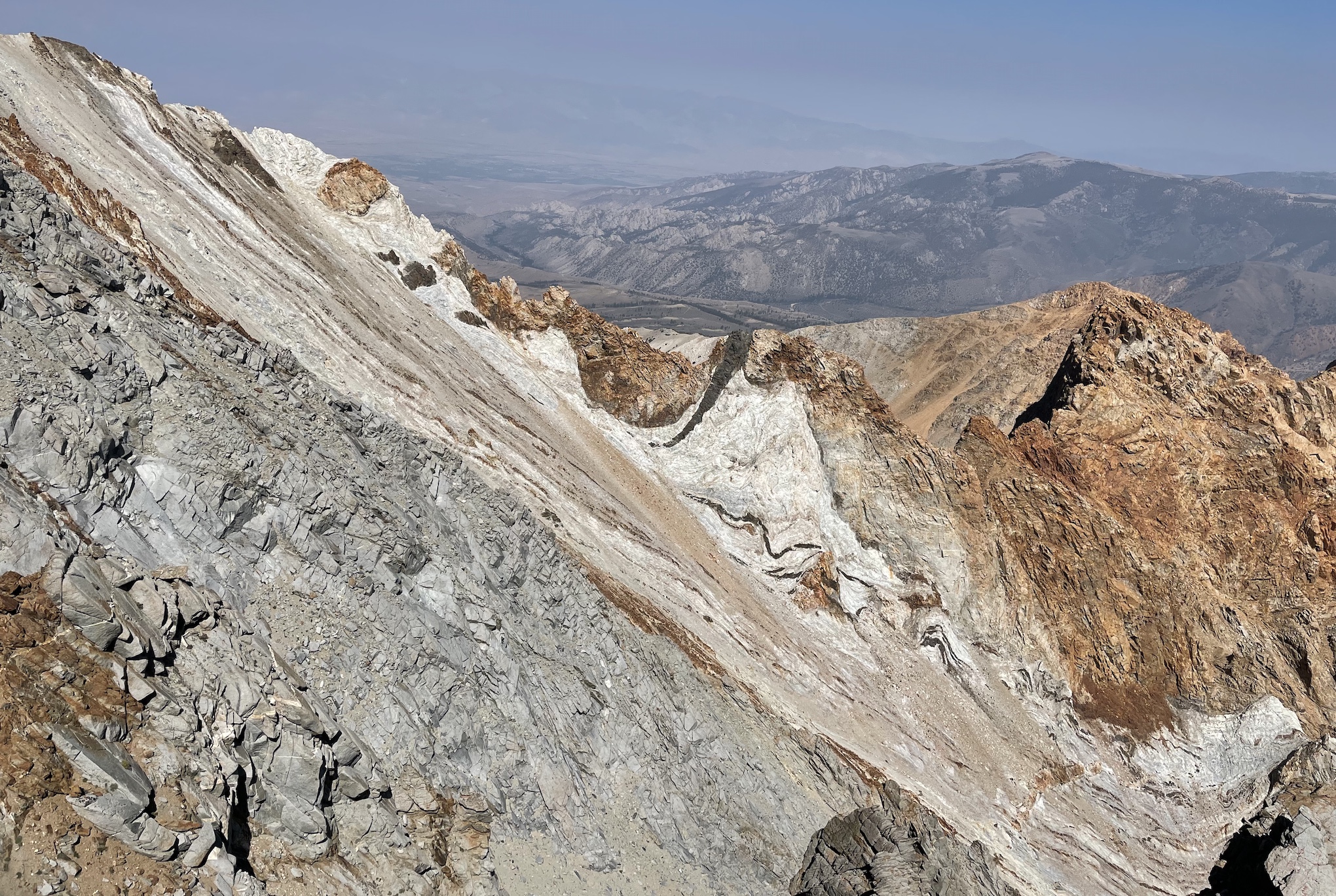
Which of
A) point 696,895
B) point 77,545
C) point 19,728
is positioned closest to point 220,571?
point 77,545

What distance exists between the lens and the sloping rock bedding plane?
53.1 feet

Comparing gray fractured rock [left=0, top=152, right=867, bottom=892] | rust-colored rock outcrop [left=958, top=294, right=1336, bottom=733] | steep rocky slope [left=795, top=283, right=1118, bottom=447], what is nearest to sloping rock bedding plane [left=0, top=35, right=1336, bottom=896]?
gray fractured rock [left=0, top=152, right=867, bottom=892]

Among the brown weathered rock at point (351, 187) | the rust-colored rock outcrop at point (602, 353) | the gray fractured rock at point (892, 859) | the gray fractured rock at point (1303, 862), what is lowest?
the gray fractured rock at point (892, 859)

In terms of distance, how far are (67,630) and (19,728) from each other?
84.8 inches

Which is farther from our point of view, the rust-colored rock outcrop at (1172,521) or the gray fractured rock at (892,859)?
the rust-colored rock outcrop at (1172,521)

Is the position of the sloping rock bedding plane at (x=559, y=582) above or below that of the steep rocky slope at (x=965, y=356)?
below

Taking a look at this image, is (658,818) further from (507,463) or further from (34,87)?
(34,87)

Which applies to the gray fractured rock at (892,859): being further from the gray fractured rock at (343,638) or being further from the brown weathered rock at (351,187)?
the brown weathered rock at (351,187)

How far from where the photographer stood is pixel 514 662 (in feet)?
80.8

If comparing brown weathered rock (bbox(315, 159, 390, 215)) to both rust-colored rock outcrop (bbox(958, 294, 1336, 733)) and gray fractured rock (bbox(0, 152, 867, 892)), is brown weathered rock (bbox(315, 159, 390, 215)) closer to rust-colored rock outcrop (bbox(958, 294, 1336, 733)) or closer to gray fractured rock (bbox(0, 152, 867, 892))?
gray fractured rock (bbox(0, 152, 867, 892))

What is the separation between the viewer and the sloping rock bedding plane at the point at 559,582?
1619 cm

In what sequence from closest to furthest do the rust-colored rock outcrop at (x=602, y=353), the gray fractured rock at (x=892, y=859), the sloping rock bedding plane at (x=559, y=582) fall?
the sloping rock bedding plane at (x=559, y=582) < the gray fractured rock at (x=892, y=859) < the rust-colored rock outcrop at (x=602, y=353)

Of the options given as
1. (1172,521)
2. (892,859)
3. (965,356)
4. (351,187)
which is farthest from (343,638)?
(965,356)

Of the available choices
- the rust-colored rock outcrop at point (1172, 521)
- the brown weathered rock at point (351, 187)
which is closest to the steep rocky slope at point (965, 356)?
the rust-colored rock outcrop at point (1172, 521)
